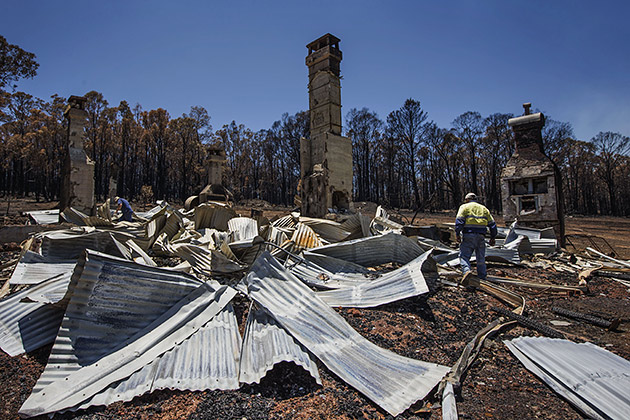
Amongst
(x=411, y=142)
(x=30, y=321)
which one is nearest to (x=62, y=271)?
(x=30, y=321)

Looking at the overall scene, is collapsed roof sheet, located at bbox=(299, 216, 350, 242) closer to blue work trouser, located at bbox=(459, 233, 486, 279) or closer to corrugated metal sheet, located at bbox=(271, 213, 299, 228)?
corrugated metal sheet, located at bbox=(271, 213, 299, 228)

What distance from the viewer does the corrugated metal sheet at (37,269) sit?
3.66m

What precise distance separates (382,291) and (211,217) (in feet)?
15.8

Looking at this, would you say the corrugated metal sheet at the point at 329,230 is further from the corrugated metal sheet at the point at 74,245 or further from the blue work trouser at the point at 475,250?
the corrugated metal sheet at the point at 74,245

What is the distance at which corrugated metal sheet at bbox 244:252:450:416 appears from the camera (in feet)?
7.60

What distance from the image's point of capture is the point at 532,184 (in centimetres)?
1032

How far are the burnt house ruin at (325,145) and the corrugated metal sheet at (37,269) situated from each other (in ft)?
30.8

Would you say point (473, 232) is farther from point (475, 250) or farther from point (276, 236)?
point (276, 236)

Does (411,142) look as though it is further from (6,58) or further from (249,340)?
(249,340)

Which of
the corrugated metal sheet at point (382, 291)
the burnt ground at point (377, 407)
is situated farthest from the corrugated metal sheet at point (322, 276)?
the burnt ground at point (377, 407)

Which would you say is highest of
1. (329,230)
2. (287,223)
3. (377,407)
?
(287,223)

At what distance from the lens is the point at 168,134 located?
37.5 meters

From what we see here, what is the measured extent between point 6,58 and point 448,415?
20692mm

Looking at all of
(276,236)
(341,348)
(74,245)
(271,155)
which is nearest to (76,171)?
(74,245)
